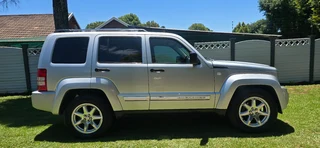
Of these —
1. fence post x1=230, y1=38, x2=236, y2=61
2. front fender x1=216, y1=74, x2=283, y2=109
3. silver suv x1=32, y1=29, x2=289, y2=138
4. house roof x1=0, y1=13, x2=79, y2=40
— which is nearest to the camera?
silver suv x1=32, y1=29, x2=289, y2=138

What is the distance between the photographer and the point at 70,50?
4.64 metres

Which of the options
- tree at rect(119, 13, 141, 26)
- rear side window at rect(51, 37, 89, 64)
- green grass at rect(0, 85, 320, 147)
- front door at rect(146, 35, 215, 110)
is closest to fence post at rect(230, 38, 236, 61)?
green grass at rect(0, 85, 320, 147)

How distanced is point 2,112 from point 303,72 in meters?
10.5

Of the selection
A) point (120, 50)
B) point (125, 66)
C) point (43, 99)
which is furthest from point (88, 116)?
point (120, 50)

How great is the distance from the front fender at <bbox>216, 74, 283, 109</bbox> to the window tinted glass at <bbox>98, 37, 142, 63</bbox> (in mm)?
1585

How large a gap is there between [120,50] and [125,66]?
1.03ft

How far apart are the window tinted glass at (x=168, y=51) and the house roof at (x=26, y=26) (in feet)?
55.9

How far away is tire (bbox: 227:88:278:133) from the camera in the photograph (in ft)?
15.6

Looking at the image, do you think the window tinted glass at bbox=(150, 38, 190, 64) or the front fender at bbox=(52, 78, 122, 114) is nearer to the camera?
the front fender at bbox=(52, 78, 122, 114)

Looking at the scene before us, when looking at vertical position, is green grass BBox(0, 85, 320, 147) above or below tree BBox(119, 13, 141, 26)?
below

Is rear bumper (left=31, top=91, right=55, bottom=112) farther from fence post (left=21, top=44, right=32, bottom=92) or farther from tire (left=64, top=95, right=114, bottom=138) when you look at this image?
fence post (left=21, top=44, right=32, bottom=92)

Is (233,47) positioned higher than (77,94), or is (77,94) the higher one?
(233,47)

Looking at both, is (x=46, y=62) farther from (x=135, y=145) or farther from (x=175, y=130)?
(x=175, y=130)

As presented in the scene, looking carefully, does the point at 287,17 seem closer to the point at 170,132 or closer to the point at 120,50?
the point at 170,132
